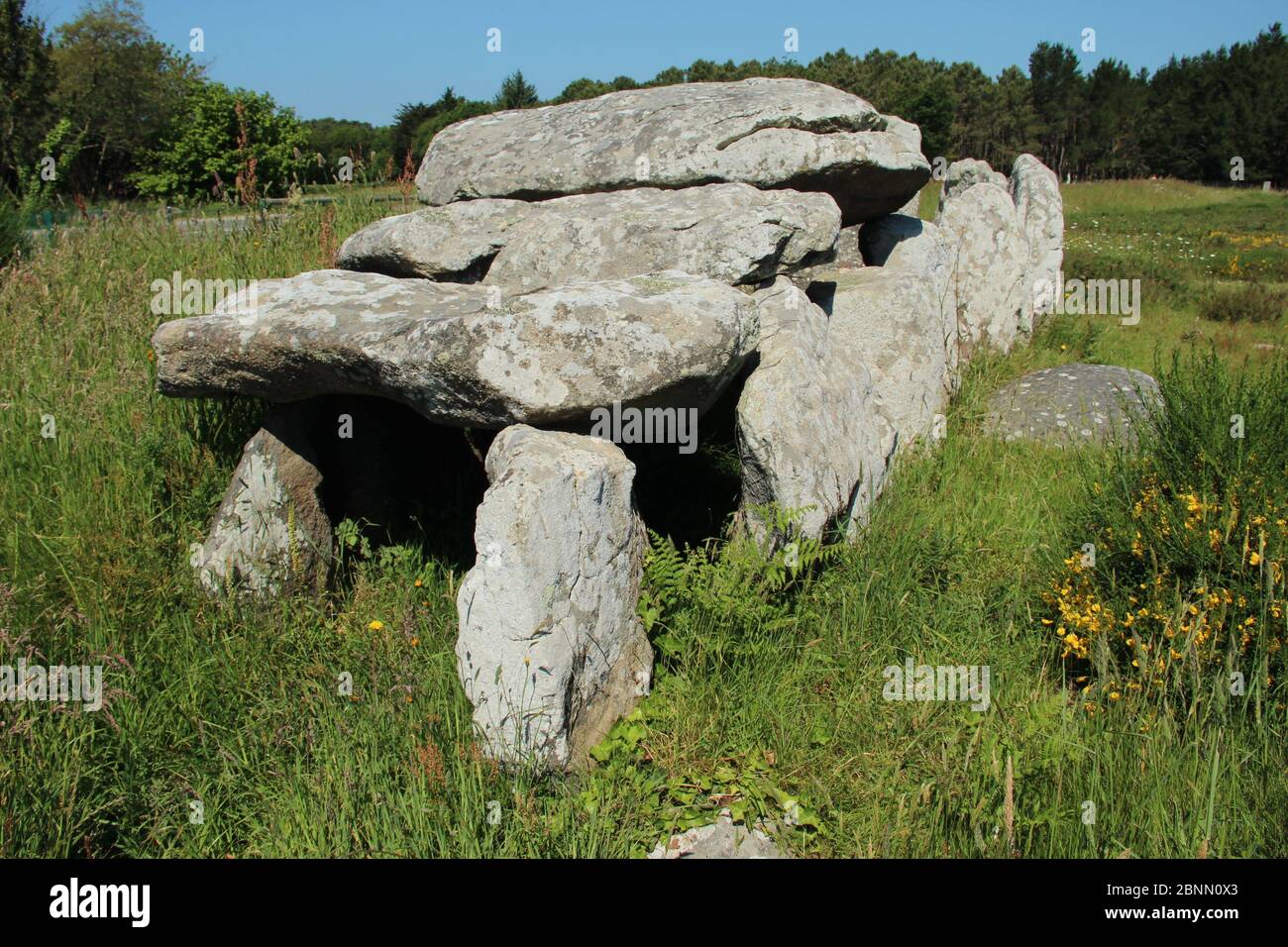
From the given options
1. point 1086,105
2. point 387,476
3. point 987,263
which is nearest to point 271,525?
point 387,476

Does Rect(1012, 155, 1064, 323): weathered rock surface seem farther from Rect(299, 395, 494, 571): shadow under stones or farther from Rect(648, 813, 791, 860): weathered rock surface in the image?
Rect(648, 813, 791, 860): weathered rock surface

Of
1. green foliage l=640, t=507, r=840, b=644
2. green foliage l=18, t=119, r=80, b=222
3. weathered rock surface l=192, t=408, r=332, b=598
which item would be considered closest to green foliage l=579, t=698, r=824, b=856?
green foliage l=640, t=507, r=840, b=644

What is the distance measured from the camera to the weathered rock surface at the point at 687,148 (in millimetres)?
6539

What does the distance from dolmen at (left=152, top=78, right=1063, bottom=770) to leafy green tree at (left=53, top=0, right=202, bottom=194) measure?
24419 mm

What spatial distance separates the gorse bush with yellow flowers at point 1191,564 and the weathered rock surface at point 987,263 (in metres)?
4.39

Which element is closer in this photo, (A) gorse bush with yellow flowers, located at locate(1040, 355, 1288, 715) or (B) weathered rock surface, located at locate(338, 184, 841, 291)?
(A) gorse bush with yellow flowers, located at locate(1040, 355, 1288, 715)

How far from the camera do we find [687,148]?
6.57 m

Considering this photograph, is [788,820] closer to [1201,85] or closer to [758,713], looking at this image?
[758,713]

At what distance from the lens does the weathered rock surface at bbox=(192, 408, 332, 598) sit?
16.9 ft

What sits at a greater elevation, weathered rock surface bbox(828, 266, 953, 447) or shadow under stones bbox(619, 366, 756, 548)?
weathered rock surface bbox(828, 266, 953, 447)

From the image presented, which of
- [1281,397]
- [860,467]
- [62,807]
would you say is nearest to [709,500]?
[860,467]

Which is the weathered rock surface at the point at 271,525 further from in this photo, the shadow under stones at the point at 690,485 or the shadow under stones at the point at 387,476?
the shadow under stones at the point at 690,485

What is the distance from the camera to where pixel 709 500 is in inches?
231
